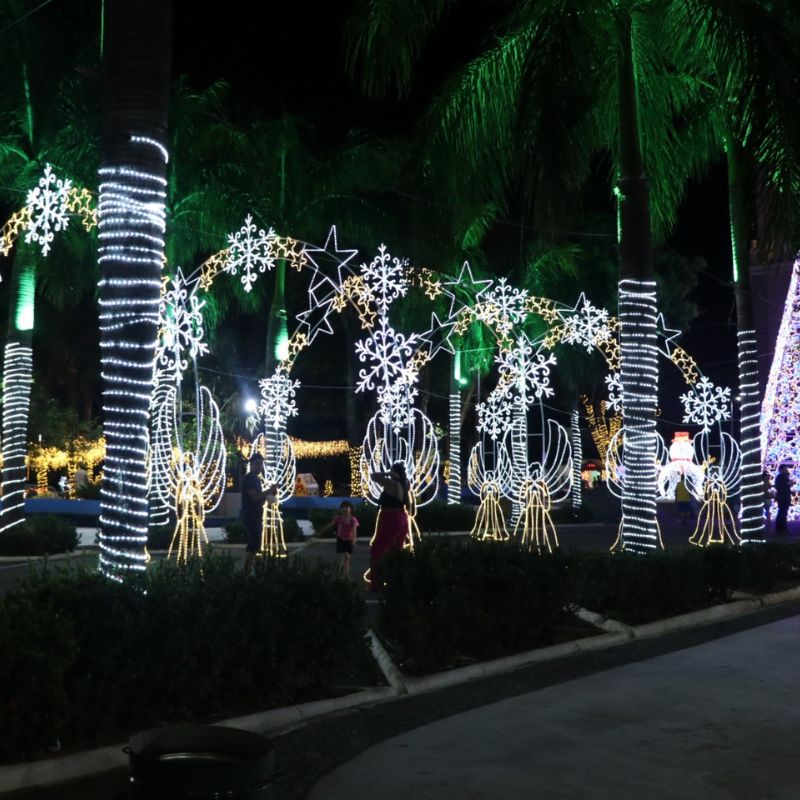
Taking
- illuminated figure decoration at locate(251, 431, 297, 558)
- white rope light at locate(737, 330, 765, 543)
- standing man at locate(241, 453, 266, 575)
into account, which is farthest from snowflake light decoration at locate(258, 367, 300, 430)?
white rope light at locate(737, 330, 765, 543)

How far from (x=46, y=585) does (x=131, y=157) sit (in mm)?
3435

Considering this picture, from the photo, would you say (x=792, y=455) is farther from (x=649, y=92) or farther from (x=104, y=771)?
(x=104, y=771)

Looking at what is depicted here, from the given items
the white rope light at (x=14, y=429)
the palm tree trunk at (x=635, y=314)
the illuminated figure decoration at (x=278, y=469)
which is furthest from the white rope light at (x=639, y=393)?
the white rope light at (x=14, y=429)

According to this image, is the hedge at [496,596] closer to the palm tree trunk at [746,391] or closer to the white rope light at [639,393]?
the white rope light at [639,393]

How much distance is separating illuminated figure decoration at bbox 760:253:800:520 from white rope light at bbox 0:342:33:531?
1791cm

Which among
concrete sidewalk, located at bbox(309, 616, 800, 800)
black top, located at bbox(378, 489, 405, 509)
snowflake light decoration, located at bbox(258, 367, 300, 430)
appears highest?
snowflake light decoration, located at bbox(258, 367, 300, 430)

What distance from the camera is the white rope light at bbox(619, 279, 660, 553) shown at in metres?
13.2

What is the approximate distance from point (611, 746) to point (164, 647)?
2.87 m

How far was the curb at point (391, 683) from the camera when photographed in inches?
224

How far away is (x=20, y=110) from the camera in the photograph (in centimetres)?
1920

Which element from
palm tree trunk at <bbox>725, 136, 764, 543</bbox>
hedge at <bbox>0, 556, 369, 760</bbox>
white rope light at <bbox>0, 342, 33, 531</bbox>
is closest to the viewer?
hedge at <bbox>0, 556, 369, 760</bbox>

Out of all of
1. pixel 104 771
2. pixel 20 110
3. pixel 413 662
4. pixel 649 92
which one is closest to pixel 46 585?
pixel 104 771

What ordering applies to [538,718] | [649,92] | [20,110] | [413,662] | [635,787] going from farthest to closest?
[20,110] < [649,92] < [413,662] < [538,718] < [635,787]

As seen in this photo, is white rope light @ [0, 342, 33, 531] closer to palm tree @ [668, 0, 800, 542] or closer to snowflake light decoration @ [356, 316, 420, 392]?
snowflake light decoration @ [356, 316, 420, 392]
